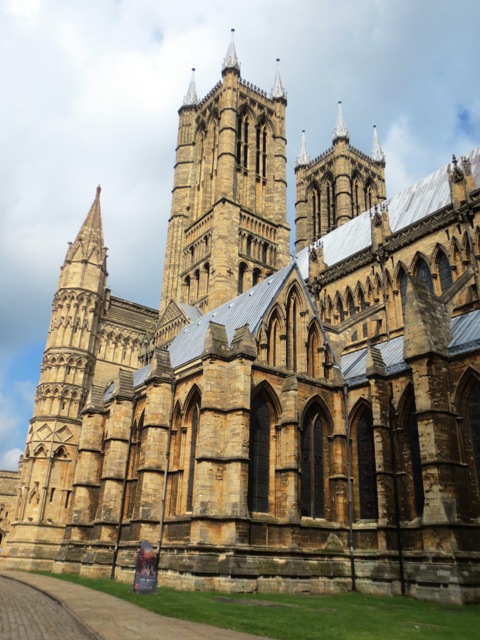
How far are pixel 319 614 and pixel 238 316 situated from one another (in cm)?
1765

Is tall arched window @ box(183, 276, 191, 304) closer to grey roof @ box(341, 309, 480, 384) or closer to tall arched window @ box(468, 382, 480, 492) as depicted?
grey roof @ box(341, 309, 480, 384)

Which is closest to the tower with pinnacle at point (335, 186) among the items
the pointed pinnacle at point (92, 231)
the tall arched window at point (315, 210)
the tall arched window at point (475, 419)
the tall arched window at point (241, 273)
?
the tall arched window at point (315, 210)

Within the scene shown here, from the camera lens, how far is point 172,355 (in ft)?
116

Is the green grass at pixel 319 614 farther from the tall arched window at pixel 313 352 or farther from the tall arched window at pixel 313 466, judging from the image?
the tall arched window at pixel 313 352

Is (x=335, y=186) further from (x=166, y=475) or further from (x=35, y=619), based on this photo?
(x=35, y=619)

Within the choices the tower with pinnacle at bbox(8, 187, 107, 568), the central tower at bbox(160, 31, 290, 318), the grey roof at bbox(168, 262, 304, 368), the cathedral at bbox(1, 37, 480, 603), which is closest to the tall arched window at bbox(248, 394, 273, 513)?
the cathedral at bbox(1, 37, 480, 603)

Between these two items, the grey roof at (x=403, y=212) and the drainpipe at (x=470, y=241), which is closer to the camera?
the drainpipe at (x=470, y=241)

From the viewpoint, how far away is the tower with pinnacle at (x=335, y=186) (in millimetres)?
59250

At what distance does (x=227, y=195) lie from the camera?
51031 millimetres

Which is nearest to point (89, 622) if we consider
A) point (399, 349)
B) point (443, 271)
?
point (399, 349)

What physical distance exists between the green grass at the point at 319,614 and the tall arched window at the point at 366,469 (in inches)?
166

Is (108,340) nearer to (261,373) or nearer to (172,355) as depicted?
(172,355)

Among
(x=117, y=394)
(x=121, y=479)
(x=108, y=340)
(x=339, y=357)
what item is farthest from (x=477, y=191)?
(x=108, y=340)

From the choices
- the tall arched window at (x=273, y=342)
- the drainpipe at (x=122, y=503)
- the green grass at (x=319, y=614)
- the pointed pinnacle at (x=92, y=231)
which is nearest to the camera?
the green grass at (x=319, y=614)
